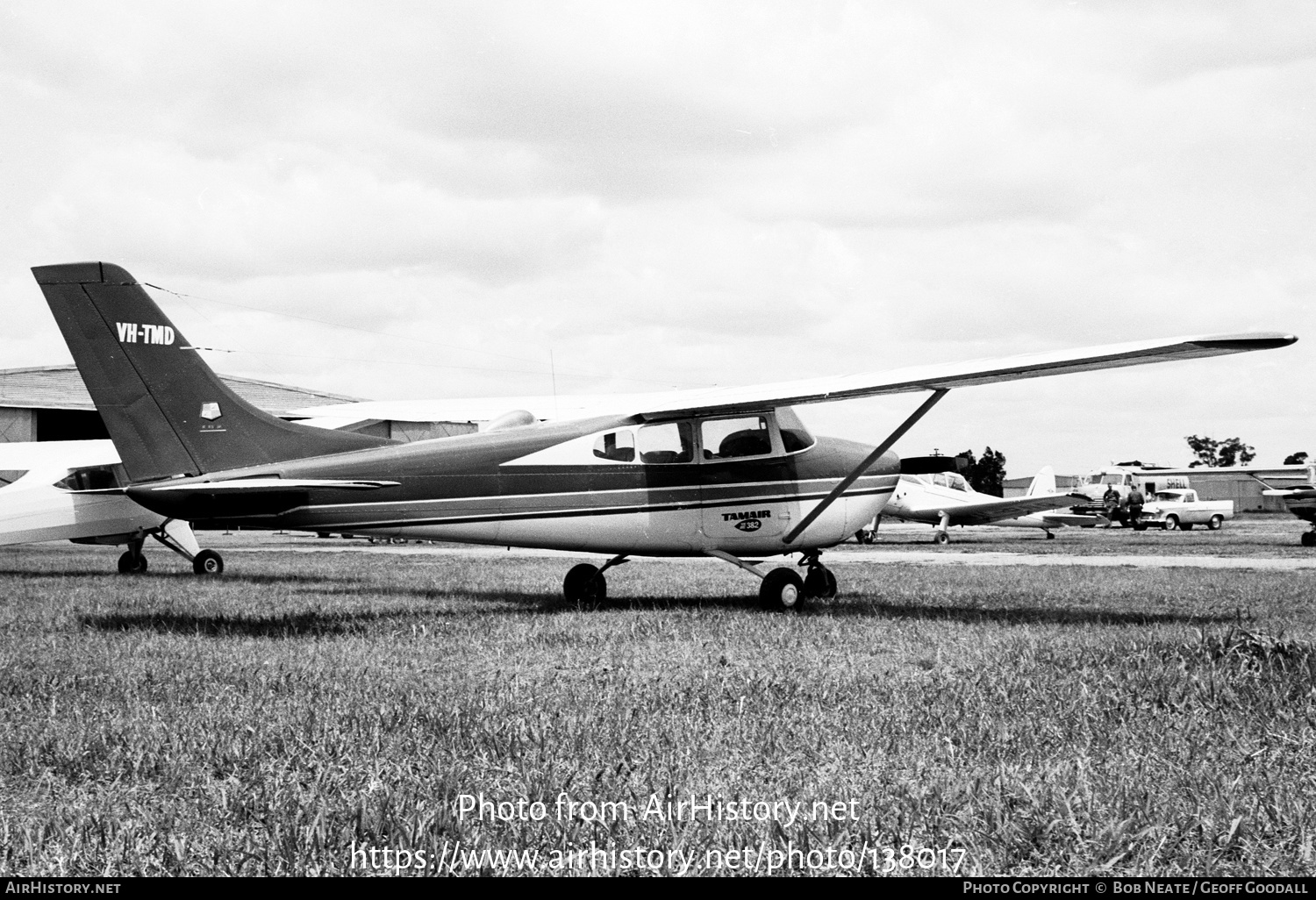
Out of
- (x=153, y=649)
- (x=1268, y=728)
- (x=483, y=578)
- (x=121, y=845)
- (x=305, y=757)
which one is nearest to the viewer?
(x=121, y=845)

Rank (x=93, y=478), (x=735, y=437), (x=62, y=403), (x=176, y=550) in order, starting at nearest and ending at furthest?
(x=735, y=437)
(x=93, y=478)
(x=176, y=550)
(x=62, y=403)

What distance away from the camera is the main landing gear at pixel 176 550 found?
17.3m

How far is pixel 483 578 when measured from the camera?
50.7 feet

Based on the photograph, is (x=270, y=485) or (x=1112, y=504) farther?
(x=1112, y=504)

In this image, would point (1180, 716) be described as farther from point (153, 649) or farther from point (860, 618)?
point (153, 649)

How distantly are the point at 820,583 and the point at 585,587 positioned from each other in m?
2.45

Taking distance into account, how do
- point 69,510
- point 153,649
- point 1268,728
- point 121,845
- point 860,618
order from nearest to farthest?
point 121,845
point 1268,728
point 153,649
point 860,618
point 69,510

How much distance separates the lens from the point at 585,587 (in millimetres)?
11570

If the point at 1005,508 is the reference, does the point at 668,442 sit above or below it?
above

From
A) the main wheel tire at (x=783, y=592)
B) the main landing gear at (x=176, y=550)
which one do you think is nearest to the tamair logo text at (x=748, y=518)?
the main wheel tire at (x=783, y=592)

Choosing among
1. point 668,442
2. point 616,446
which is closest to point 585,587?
point 616,446

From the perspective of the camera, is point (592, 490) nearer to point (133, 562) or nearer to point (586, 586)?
point (586, 586)

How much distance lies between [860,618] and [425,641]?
3.77 metres
